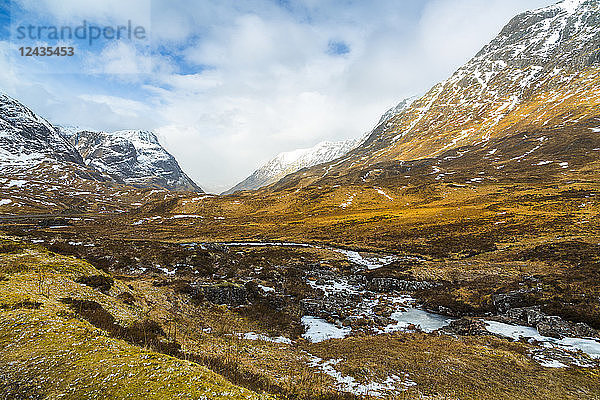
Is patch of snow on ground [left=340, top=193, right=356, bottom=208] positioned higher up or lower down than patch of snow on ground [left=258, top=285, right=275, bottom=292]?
higher up

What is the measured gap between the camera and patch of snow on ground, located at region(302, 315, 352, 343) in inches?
803

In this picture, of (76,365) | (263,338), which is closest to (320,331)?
Result: (263,338)

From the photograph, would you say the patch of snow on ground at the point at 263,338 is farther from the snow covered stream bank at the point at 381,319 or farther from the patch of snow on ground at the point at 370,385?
the patch of snow on ground at the point at 370,385

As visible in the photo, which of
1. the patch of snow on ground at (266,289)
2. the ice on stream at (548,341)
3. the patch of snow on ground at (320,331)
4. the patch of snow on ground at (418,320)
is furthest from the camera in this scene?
the patch of snow on ground at (266,289)

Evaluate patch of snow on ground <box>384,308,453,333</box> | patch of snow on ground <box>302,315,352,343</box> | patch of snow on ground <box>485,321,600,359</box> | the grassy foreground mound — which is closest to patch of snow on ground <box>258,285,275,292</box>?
patch of snow on ground <box>302,315,352,343</box>

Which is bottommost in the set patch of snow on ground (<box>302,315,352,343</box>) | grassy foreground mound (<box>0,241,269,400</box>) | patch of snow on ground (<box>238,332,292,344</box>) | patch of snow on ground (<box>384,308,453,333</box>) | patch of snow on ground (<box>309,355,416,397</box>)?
patch of snow on ground (<box>384,308,453,333</box>)

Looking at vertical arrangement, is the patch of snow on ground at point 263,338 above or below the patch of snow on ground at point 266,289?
above

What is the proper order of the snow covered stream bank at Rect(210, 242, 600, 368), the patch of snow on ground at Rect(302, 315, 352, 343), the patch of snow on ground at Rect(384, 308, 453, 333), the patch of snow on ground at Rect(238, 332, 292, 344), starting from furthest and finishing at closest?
the patch of snow on ground at Rect(384, 308, 453, 333), the patch of snow on ground at Rect(302, 315, 352, 343), the patch of snow on ground at Rect(238, 332, 292, 344), the snow covered stream bank at Rect(210, 242, 600, 368)

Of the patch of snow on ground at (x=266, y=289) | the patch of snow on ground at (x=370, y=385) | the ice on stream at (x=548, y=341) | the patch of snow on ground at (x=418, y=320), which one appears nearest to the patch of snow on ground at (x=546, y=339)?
the ice on stream at (x=548, y=341)

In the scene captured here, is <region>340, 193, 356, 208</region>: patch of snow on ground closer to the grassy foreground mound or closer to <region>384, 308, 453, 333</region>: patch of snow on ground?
<region>384, 308, 453, 333</region>: patch of snow on ground

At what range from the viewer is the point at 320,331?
2162 cm

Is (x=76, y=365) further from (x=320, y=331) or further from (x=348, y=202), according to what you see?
(x=348, y=202)

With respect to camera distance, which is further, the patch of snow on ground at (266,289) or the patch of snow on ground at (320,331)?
the patch of snow on ground at (266,289)

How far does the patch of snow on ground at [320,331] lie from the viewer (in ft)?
66.9
